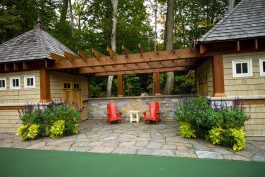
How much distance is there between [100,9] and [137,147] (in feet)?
50.5

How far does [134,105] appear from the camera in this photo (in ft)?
35.4

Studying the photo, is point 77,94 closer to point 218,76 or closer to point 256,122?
point 218,76

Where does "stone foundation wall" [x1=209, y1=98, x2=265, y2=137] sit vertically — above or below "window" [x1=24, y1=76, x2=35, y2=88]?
below

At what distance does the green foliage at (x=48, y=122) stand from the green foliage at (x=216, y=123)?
3.95 metres

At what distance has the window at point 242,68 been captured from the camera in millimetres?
6094

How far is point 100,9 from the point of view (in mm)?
17438

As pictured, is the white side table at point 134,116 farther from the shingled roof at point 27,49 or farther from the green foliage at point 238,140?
the green foliage at point 238,140

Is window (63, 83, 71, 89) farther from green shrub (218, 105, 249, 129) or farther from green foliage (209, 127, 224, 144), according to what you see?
green shrub (218, 105, 249, 129)

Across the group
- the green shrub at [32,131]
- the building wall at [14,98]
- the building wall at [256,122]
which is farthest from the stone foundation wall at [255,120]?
the building wall at [14,98]

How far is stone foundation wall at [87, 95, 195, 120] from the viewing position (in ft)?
33.6

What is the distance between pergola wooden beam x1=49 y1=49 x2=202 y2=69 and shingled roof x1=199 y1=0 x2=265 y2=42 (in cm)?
80

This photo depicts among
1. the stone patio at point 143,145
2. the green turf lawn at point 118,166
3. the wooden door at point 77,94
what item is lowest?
the green turf lawn at point 118,166

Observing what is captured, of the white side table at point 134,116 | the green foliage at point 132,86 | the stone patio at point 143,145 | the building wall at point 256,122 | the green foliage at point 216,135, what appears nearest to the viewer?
the stone patio at point 143,145

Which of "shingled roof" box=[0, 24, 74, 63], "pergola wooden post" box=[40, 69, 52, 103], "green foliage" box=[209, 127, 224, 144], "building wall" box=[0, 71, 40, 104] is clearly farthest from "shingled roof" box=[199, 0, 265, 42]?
"building wall" box=[0, 71, 40, 104]
